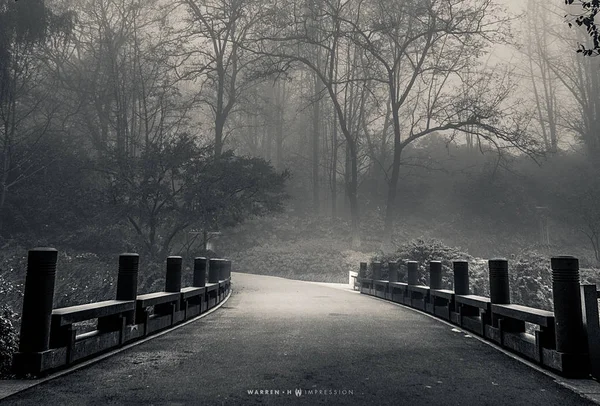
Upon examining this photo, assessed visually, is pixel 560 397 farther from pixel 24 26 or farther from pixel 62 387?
pixel 24 26

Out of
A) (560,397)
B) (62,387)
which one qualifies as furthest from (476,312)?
(62,387)

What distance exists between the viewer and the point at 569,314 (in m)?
5.37

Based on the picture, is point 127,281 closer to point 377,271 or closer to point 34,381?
point 34,381

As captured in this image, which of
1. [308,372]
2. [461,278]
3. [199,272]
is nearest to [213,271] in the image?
[199,272]

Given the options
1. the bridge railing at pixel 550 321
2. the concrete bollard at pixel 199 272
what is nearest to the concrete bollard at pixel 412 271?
the bridge railing at pixel 550 321

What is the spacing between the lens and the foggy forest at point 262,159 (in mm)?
23375

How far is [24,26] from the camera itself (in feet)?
77.9

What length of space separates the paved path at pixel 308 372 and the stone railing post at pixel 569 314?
1.53 ft

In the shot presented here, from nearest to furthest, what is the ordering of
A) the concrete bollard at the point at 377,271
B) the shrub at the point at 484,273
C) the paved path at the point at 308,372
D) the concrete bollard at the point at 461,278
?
1. the paved path at the point at 308,372
2. the concrete bollard at the point at 461,278
3. the shrub at the point at 484,273
4. the concrete bollard at the point at 377,271

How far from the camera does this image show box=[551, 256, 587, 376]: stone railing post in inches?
207

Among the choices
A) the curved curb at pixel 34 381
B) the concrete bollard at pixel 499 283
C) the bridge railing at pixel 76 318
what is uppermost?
the concrete bollard at pixel 499 283

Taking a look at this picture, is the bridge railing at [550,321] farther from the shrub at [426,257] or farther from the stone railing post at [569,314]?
the shrub at [426,257]

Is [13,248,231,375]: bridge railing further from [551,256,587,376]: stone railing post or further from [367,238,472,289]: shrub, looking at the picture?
[367,238,472,289]: shrub

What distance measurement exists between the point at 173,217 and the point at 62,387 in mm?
19169
